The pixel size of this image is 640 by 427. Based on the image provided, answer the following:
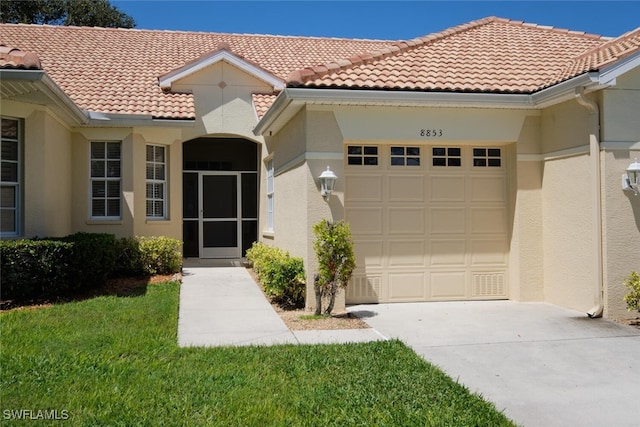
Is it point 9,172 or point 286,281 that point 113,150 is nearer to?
point 9,172

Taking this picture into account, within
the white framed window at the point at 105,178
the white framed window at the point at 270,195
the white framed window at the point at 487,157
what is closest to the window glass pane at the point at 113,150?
the white framed window at the point at 105,178

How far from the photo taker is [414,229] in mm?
10320

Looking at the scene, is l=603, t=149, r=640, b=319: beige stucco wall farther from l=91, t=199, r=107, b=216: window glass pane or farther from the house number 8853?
l=91, t=199, r=107, b=216: window glass pane

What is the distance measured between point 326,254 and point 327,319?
102cm

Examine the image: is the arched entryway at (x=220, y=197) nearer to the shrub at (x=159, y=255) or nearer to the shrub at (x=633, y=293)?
the shrub at (x=159, y=255)

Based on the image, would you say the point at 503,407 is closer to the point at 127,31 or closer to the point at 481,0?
the point at 481,0

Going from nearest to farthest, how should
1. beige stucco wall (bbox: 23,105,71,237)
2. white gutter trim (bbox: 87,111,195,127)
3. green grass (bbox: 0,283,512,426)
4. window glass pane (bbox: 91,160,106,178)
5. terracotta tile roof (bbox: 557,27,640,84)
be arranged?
green grass (bbox: 0,283,512,426) < terracotta tile roof (bbox: 557,27,640,84) < beige stucco wall (bbox: 23,105,71,237) < white gutter trim (bbox: 87,111,195,127) < window glass pane (bbox: 91,160,106,178)

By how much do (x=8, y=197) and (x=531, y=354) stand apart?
31.7ft

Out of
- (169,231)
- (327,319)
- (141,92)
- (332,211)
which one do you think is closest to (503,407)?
(327,319)

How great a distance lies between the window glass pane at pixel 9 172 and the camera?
1091 centimetres

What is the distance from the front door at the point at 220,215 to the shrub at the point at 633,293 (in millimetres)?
11286

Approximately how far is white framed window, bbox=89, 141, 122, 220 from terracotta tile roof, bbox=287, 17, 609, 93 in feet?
22.4

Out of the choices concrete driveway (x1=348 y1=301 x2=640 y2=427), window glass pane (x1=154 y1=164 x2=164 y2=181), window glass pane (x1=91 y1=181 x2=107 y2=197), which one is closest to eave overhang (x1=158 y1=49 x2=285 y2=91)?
window glass pane (x1=154 y1=164 x2=164 y2=181)

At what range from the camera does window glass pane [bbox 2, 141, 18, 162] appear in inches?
430
